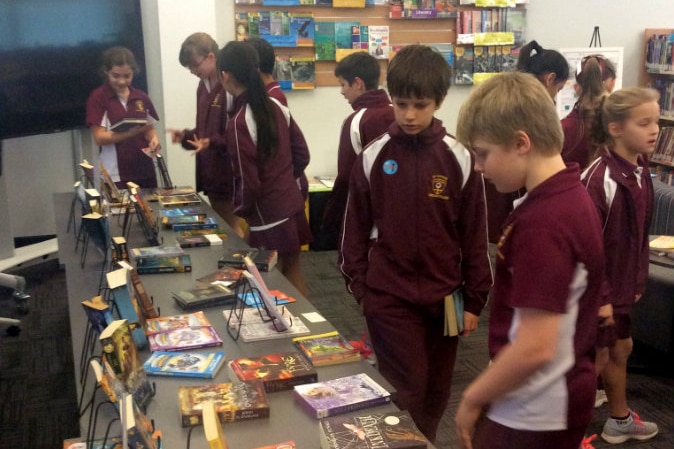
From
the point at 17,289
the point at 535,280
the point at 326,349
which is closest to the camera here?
the point at 535,280

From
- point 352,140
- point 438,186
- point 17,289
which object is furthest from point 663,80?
point 17,289

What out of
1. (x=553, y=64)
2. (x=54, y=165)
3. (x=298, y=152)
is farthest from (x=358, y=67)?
(x=54, y=165)

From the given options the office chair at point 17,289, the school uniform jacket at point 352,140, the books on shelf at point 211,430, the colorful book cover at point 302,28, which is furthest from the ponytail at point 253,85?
the colorful book cover at point 302,28

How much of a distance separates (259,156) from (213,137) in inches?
27.5

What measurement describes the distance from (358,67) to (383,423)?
A: 8.00ft

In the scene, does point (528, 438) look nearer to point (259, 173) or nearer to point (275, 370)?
point (275, 370)

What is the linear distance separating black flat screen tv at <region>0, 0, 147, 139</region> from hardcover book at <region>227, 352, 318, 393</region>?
3.62 m

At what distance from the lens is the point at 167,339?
1.89 metres

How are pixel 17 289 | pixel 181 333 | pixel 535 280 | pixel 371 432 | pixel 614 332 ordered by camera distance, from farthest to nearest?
pixel 17 289, pixel 614 332, pixel 181 333, pixel 371 432, pixel 535 280

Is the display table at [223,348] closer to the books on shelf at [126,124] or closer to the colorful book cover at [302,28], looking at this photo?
the books on shelf at [126,124]

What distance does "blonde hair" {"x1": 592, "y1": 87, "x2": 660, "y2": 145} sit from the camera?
2391 mm

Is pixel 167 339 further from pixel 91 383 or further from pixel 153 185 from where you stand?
pixel 153 185

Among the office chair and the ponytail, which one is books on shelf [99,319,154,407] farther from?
the office chair

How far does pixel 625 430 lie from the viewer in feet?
9.20
